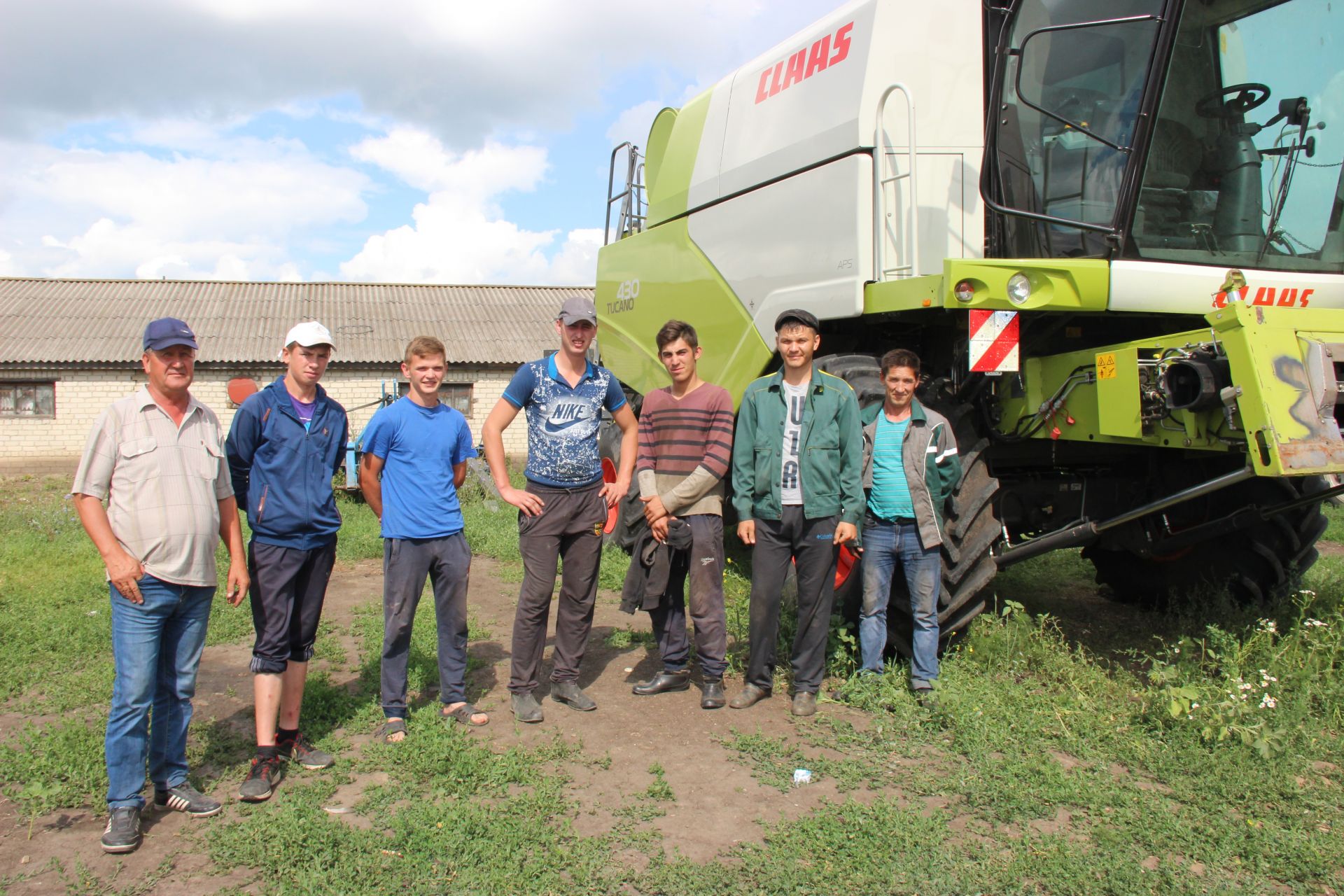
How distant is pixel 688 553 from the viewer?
15.2ft

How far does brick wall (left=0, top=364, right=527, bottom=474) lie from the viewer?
18141mm

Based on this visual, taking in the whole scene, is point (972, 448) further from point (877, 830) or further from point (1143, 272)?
point (877, 830)

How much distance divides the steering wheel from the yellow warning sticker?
135cm

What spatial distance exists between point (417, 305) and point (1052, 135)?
2006cm

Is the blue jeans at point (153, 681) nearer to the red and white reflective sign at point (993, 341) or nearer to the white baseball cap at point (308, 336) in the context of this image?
the white baseball cap at point (308, 336)

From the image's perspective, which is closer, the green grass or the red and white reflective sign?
the green grass

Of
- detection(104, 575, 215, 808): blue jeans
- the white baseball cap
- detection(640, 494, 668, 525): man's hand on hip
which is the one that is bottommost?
detection(104, 575, 215, 808): blue jeans

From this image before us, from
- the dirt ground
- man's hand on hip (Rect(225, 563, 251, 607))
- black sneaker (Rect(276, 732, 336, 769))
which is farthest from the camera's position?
black sneaker (Rect(276, 732, 336, 769))

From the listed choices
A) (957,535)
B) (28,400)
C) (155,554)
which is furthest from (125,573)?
(28,400)

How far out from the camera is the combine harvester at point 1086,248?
3.90 m

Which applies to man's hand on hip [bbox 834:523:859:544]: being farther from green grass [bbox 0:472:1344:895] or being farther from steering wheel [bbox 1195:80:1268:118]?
steering wheel [bbox 1195:80:1268:118]

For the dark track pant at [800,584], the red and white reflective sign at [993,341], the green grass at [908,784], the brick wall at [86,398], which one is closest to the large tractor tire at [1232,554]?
the green grass at [908,784]

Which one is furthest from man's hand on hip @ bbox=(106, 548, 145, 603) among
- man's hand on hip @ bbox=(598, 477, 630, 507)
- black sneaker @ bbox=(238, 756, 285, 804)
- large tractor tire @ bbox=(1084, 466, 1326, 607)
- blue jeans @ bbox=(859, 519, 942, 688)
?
large tractor tire @ bbox=(1084, 466, 1326, 607)

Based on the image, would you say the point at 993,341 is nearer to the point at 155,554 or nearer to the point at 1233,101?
the point at 1233,101
